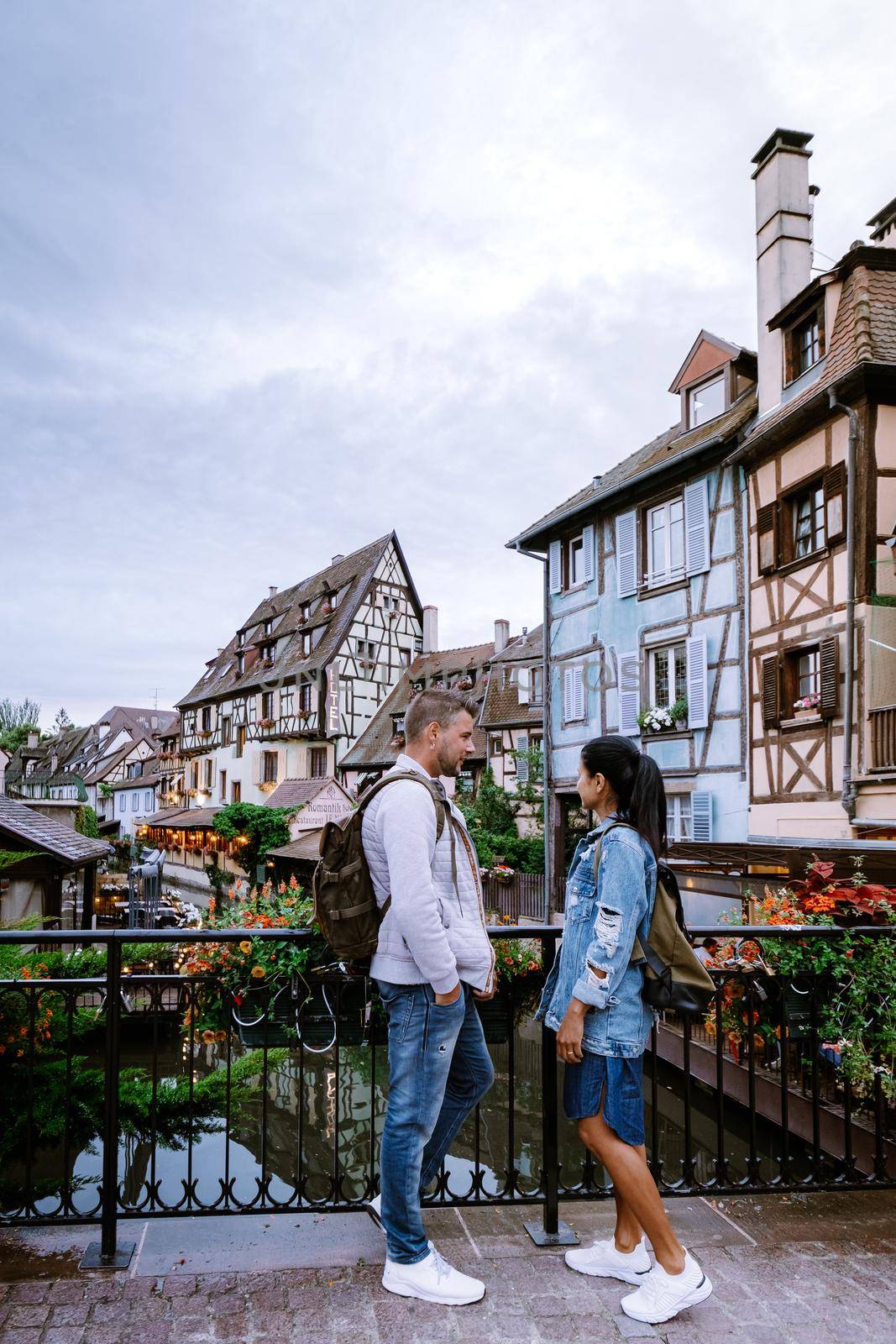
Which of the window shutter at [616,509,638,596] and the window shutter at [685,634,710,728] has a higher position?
the window shutter at [616,509,638,596]

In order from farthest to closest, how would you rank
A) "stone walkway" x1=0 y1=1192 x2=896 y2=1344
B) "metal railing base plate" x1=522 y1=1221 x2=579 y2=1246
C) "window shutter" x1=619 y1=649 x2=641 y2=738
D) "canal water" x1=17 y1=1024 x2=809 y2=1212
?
1. "window shutter" x1=619 y1=649 x2=641 y2=738
2. "canal water" x1=17 y1=1024 x2=809 y2=1212
3. "metal railing base plate" x1=522 y1=1221 x2=579 y2=1246
4. "stone walkway" x1=0 y1=1192 x2=896 y2=1344

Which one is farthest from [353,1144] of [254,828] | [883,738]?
[254,828]

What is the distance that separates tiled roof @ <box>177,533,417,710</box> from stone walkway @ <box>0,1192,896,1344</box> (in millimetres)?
32899

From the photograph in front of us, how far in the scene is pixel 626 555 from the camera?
18.1 metres

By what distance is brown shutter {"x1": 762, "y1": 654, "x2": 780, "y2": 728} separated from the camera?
46.0 feet

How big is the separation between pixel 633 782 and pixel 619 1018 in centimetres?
74

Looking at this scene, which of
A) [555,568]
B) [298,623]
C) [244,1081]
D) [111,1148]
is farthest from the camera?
[298,623]

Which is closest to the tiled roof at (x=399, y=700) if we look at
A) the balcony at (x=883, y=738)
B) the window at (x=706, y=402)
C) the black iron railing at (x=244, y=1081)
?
the window at (x=706, y=402)

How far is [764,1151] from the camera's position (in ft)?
32.5

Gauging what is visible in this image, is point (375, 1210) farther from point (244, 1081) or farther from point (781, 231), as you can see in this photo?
point (781, 231)

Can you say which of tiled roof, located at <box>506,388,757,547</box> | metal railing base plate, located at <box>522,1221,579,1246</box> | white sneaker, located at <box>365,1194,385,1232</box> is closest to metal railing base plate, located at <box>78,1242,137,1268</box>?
white sneaker, located at <box>365,1194,385,1232</box>

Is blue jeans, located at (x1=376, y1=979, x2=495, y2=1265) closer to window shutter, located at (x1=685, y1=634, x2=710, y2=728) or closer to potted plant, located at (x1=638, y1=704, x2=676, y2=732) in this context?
window shutter, located at (x1=685, y1=634, x2=710, y2=728)

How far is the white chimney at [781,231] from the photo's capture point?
49.0 feet

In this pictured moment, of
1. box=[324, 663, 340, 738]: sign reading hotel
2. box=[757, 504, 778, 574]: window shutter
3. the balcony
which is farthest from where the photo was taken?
box=[324, 663, 340, 738]: sign reading hotel
